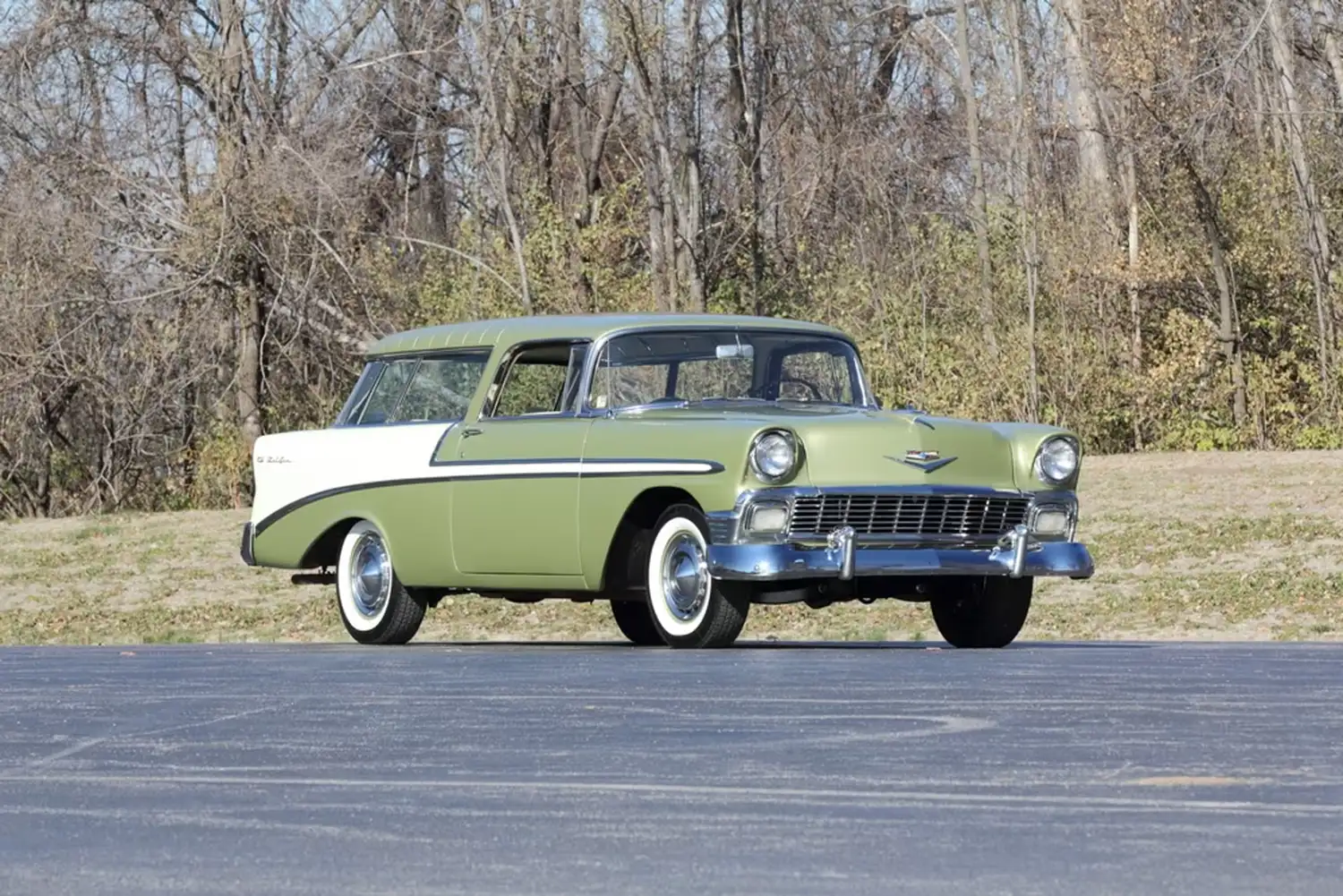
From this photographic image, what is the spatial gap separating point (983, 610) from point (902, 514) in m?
1.37

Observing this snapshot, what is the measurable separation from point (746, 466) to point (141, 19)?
79.4ft

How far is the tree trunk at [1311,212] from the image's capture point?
111 feet

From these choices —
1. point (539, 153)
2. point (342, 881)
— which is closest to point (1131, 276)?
point (539, 153)

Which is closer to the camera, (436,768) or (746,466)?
(436,768)

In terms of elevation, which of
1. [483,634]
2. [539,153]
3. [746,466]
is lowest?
[483,634]

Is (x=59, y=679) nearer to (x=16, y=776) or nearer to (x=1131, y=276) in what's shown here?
(x=16, y=776)

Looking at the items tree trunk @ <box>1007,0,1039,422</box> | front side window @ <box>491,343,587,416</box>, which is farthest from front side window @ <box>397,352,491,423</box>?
tree trunk @ <box>1007,0,1039,422</box>

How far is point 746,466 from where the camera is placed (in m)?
13.4

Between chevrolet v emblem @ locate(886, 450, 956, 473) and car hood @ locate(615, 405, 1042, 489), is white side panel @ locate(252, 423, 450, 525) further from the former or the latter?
chevrolet v emblem @ locate(886, 450, 956, 473)

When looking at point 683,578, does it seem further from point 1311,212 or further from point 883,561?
point 1311,212

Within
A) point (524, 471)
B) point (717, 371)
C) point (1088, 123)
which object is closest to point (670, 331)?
point (717, 371)

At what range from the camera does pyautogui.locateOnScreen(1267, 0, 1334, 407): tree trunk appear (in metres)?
34.0

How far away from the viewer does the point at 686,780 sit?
8.13m

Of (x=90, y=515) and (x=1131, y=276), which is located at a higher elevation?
(x=1131, y=276)
